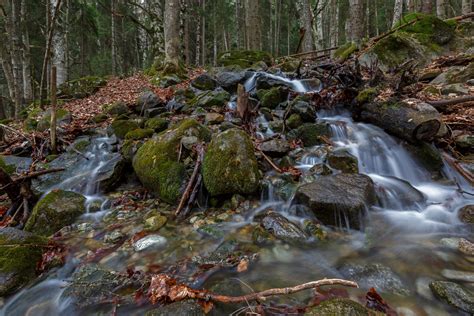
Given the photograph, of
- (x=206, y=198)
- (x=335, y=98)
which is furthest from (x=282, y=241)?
(x=335, y=98)

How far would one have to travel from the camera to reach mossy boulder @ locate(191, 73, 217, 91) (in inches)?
347

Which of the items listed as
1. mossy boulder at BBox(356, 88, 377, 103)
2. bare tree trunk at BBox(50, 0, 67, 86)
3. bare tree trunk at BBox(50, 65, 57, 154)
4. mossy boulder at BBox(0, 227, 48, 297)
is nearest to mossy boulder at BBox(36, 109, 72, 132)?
bare tree trunk at BBox(50, 65, 57, 154)

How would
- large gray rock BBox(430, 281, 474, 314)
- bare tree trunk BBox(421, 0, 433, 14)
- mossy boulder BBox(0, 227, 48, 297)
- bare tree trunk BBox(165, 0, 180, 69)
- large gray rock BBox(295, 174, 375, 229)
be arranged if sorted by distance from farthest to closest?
1. bare tree trunk BBox(421, 0, 433, 14)
2. bare tree trunk BBox(165, 0, 180, 69)
3. large gray rock BBox(295, 174, 375, 229)
4. mossy boulder BBox(0, 227, 48, 297)
5. large gray rock BBox(430, 281, 474, 314)

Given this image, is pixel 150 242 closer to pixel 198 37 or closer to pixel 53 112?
pixel 53 112

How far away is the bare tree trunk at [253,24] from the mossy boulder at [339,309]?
491 inches

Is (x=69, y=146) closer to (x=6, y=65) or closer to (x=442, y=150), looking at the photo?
(x=442, y=150)

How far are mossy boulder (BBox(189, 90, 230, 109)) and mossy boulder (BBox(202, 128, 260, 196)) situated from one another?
331 cm

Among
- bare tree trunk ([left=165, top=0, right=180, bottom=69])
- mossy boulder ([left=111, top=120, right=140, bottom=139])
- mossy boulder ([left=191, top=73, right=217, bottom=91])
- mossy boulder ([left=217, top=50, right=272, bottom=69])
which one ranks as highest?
bare tree trunk ([left=165, top=0, right=180, bottom=69])

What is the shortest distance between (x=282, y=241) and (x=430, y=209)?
7.08ft

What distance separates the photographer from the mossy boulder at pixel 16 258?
261cm

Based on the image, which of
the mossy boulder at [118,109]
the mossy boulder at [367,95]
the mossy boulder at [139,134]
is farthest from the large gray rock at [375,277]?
the mossy boulder at [118,109]

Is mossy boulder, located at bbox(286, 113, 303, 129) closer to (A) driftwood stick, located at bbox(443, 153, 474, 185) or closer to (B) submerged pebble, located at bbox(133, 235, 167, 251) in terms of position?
(A) driftwood stick, located at bbox(443, 153, 474, 185)

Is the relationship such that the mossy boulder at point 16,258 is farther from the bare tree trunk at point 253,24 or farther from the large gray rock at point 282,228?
the bare tree trunk at point 253,24

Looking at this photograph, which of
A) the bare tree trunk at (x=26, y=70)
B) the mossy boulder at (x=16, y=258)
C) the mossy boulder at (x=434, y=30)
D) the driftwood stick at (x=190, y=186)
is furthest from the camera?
the bare tree trunk at (x=26, y=70)
